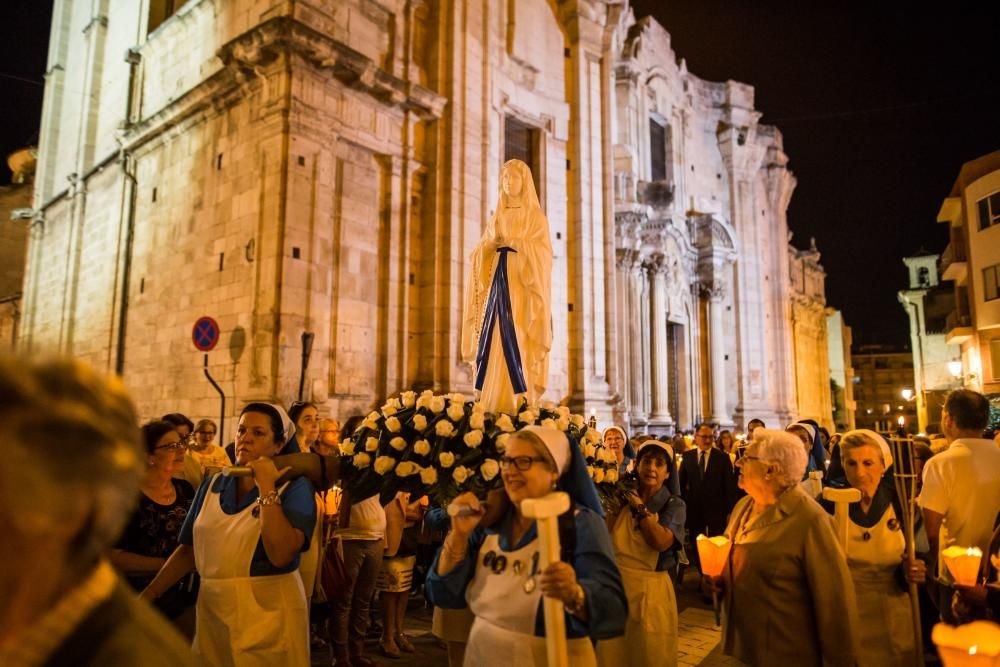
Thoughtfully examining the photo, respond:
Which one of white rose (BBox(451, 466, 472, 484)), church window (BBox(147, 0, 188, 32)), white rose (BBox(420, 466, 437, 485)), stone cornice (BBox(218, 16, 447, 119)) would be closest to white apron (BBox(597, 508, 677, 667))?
white rose (BBox(451, 466, 472, 484))

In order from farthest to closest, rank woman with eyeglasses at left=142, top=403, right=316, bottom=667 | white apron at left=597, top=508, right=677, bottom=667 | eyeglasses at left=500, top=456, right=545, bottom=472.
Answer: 1. white apron at left=597, top=508, right=677, bottom=667
2. woman with eyeglasses at left=142, top=403, right=316, bottom=667
3. eyeglasses at left=500, top=456, right=545, bottom=472

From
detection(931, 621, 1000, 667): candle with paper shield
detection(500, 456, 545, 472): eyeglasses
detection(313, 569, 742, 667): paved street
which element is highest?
detection(500, 456, 545, 472): eyeglasses

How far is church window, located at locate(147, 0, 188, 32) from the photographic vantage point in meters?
17.2

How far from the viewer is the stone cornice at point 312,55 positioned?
38.3 feet

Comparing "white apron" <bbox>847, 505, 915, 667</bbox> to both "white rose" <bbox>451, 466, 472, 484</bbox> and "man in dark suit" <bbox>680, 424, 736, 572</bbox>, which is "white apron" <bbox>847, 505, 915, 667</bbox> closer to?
"white rose" <bbox>451, 466, 472, 484</bbox>

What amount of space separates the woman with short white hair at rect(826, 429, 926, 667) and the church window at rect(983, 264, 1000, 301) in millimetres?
23849

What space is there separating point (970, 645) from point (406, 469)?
3.10m

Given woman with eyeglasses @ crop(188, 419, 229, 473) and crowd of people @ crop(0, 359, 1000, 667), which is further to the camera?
woman with eyeglasses @ crop(188, 419, 229, 473)

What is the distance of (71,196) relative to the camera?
766 inches

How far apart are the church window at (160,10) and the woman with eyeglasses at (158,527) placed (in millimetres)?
17084

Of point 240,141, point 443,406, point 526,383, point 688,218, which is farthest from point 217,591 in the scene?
point 688,218

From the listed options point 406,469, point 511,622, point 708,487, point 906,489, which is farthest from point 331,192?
point 511,622

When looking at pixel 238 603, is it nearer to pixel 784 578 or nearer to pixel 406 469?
pixel 406 469

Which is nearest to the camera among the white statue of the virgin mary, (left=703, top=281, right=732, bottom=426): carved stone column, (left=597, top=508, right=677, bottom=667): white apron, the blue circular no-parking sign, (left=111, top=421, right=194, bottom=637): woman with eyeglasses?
(left=111, top=421, right=194, bottom=637): woman with eyeglasses
